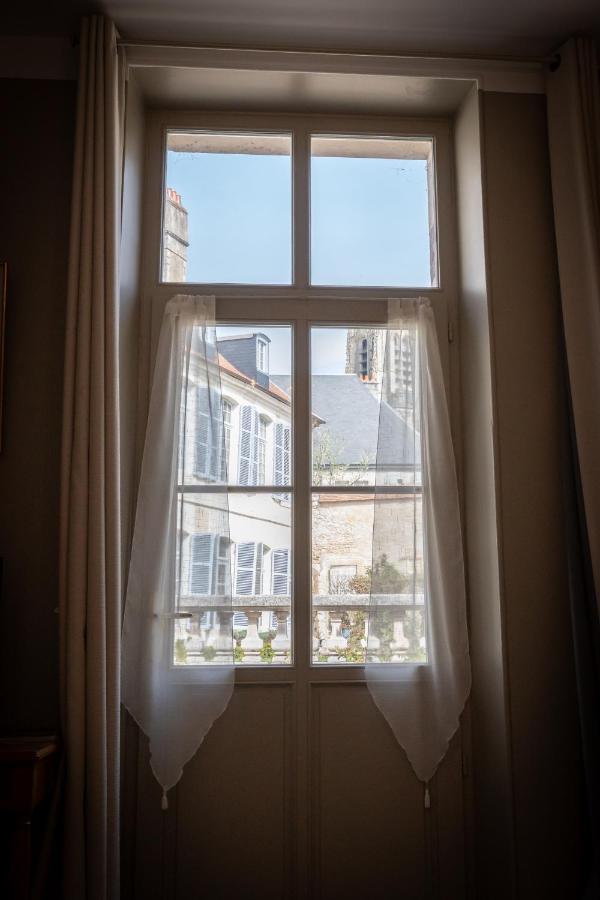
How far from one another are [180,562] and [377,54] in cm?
190

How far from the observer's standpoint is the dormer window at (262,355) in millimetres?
2789

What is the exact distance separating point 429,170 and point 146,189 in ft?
3.60

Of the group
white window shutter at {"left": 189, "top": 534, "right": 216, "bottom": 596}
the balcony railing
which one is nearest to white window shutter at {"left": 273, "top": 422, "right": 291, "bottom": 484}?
white window shutter at {"left": 189, "top": 534, "right": 216, "bottom": 596}

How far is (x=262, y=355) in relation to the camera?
2799 millimetres

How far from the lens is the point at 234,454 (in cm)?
272

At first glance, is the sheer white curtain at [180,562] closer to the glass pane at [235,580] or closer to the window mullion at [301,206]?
the glass pane at [235,580]

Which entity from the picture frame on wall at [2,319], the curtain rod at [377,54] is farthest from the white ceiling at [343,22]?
the picture frame on wall at [2,319]

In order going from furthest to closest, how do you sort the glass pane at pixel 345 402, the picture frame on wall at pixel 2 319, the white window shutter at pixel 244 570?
the glass pane at pixel 345 402 < the white window shutter at pixel 244 570 < the picture frame on wall at pixel 2 319

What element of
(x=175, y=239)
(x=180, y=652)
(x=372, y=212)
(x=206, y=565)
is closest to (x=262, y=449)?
(x=206, y=565)

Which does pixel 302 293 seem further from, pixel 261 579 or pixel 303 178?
pixel 261 579

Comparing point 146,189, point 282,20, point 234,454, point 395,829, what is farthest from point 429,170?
point 395,829

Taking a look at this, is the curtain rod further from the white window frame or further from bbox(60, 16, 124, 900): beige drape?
the white window frame

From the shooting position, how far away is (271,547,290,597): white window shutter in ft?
8.76

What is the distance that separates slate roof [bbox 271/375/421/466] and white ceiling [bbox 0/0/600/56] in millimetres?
1174
